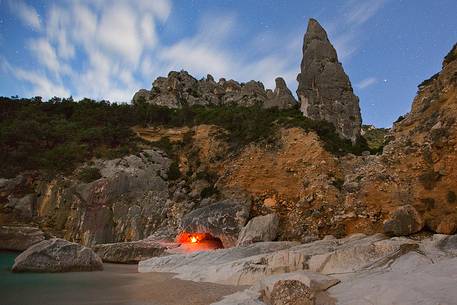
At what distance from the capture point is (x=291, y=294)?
30.4 feet

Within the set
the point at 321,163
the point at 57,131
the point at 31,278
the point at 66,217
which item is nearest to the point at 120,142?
the point at 57,131

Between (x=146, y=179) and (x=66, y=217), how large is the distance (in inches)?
322

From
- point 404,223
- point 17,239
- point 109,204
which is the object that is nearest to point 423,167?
point 404,223

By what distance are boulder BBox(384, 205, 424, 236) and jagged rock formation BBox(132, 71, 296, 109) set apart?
5218 cm

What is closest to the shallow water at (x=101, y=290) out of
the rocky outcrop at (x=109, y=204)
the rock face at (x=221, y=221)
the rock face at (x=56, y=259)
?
the rock face at (x=56, y=259)

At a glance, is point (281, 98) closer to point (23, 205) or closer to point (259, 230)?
point (259, 230)

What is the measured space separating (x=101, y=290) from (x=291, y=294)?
7.33m

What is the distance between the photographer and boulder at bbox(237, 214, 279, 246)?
2283 centimetres

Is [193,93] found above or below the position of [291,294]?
above

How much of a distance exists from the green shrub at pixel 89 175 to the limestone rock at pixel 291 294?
30.2m

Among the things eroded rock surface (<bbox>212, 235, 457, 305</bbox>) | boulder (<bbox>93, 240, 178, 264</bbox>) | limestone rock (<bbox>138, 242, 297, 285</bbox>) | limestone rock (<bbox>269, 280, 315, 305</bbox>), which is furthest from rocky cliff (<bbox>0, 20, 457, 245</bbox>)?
limestone rock (<bbox>269, 280, 315, 305</bbox>)

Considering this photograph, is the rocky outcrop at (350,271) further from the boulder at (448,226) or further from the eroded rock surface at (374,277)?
the boulder at (448,226)

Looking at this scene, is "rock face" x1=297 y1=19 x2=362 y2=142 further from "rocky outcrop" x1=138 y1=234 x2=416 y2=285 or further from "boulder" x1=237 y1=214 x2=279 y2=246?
"rocky outcrop" x1=138 y1=234 x2=416 y2=285

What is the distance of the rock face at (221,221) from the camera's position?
83.0 feet
